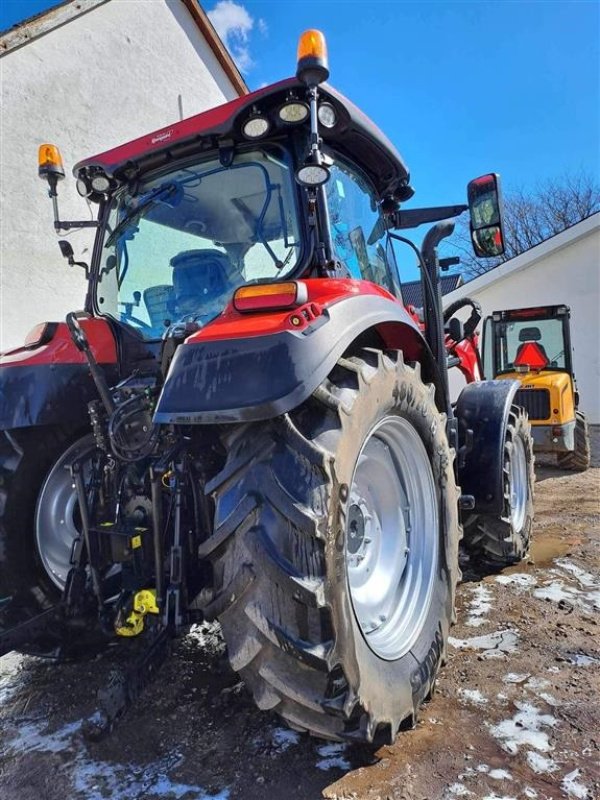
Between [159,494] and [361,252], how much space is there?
155 cm

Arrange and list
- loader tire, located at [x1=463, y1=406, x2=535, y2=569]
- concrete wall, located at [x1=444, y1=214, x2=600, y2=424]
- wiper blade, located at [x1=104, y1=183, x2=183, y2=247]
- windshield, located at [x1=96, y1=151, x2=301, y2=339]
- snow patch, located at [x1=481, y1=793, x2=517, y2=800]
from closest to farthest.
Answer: snow patch, located at [x1=481, y1=793, x2=517, y2=800]
windshield, located at [x1=96, y1=151, x2=301, y2=339]
wiper blade, located at [x1=104, y1=183, x2=183, y2=247]
loader tire, located at [x1=463, y1=406, x2=535, y2=569]
concrete wall, located at [x1=444, y1=214, x2=600, y2=424]

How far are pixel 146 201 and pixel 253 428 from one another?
159 centimetres

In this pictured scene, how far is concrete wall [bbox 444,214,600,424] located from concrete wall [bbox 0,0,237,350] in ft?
28.3

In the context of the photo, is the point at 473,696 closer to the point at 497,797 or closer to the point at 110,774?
the point at 497,797

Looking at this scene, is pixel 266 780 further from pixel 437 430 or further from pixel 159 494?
pixel 437 430

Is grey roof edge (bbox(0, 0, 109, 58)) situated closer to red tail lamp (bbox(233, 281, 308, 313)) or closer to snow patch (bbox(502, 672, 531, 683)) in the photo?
red tail lamp (bbox(233, 281, 308, 313))

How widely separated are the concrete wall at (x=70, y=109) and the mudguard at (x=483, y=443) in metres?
5.64

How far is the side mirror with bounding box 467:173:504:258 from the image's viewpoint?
9.52ft

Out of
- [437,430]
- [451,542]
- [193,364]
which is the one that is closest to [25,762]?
[193,364]

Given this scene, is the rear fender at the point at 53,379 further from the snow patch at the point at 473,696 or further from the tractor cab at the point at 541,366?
the tractor cab at the point at 541,366

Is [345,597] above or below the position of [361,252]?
below

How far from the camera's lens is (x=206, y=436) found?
6.46 ft

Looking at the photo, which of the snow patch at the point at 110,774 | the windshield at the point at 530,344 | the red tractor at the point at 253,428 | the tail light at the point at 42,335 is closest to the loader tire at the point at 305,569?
the red tractor at the point at 253,428

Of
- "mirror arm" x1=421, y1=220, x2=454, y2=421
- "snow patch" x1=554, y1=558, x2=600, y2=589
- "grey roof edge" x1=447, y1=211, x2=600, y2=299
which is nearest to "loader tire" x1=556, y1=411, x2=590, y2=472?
"snow patch" x1=554, y1=558, x2=600, y2=589
